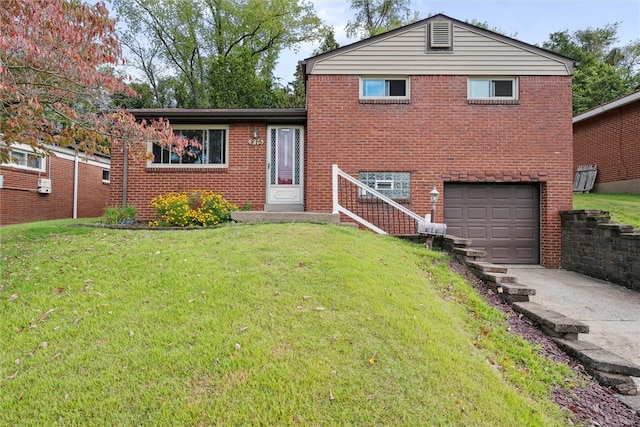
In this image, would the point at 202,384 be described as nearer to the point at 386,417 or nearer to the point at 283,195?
the point at 386,417

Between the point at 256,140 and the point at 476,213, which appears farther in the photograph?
the point at 256,140

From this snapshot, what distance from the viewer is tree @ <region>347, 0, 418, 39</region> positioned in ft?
78.4

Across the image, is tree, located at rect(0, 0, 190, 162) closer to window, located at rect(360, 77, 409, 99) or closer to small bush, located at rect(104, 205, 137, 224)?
small bush, located at rect(104, 205, 137, 224)

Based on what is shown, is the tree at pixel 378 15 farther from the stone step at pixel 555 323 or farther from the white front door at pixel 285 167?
the stone step at pixel 555 323

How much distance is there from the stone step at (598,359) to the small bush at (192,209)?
7.02 metres

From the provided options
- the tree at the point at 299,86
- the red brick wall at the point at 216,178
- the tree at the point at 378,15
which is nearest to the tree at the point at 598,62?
the tree at the point at 378,15

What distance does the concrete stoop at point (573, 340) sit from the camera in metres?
3.11

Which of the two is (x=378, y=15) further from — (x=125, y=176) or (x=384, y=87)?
(x=125, y=176)

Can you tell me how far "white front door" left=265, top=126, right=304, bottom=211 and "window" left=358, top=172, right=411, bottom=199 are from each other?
5.80 ft

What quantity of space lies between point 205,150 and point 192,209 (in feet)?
6.68

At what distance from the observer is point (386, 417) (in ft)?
6.97

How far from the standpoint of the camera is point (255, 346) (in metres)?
2.71

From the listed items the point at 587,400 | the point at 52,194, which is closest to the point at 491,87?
the point at 587,400

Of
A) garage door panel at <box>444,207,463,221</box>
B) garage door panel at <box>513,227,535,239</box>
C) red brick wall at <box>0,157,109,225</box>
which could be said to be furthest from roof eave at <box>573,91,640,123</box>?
red brick wall at <box>0,157,109,225</box>
